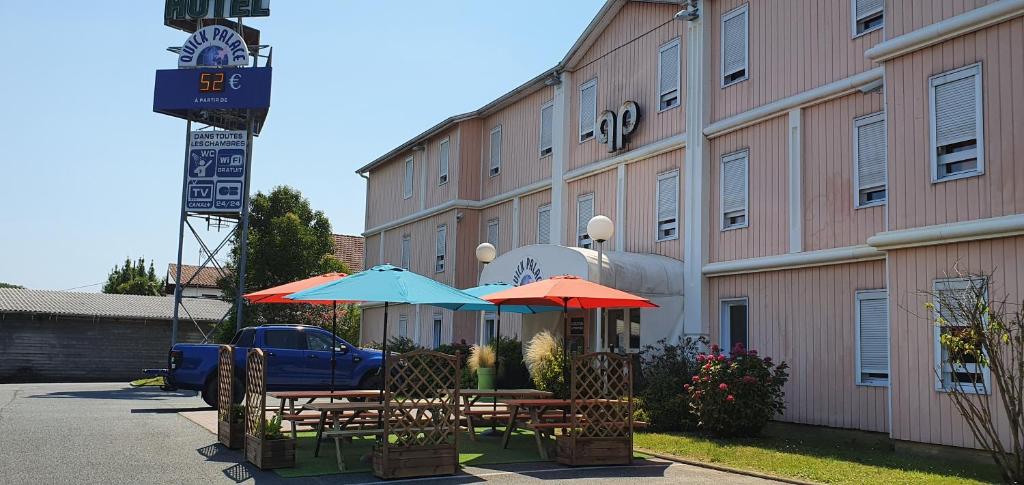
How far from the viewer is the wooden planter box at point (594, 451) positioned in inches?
432

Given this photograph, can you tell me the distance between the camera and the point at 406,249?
3006 cm

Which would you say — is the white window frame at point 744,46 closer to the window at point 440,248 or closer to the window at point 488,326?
the window at point 488,326

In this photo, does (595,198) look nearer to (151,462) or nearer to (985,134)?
(985,134)

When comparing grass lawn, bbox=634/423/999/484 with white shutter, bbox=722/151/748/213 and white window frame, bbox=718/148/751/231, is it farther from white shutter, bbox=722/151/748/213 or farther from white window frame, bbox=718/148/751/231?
white shutter, bbox=722/151/748/213

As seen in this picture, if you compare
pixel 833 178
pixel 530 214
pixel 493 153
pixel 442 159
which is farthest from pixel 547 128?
pixel 833 178

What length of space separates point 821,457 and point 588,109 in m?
11.0

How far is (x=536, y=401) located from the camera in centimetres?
1151

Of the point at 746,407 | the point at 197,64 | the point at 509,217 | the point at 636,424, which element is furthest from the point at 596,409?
the point at 197,64

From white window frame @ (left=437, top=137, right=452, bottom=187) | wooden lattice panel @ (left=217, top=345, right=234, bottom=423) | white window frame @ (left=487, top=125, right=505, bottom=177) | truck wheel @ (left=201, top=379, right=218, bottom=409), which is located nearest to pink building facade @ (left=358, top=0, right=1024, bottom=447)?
white window frame @ (left=487, top=125, right=505, bottom=177)

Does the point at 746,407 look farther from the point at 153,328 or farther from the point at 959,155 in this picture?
the point at 153,328

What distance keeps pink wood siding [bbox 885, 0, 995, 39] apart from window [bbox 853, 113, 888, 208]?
5.05 ft

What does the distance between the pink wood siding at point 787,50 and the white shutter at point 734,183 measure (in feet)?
2.86

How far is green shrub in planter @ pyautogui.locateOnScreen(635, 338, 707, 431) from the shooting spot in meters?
14.4

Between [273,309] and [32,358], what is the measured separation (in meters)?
8.72
